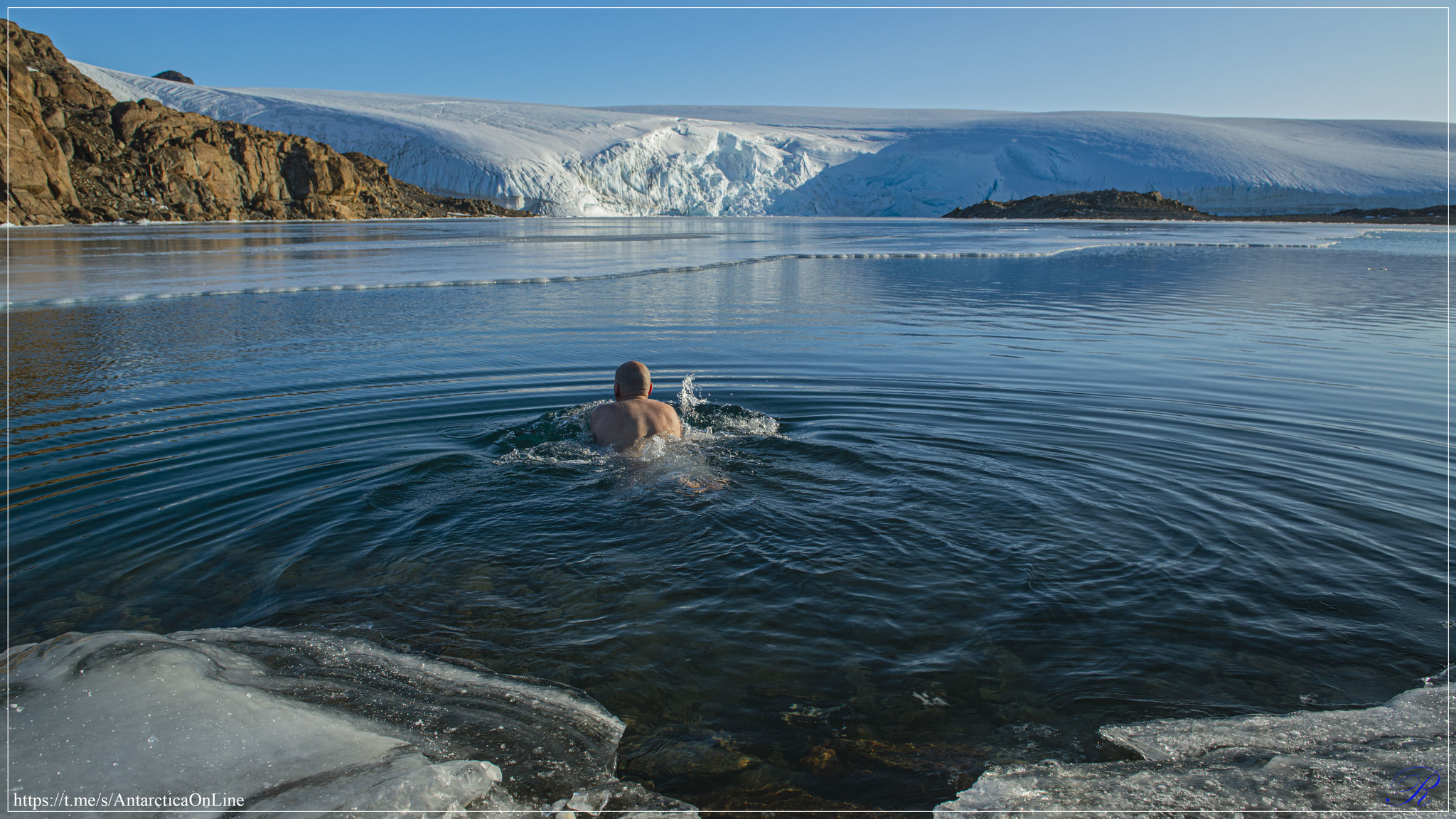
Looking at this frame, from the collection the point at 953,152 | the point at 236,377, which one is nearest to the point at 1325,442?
the point at 236,377

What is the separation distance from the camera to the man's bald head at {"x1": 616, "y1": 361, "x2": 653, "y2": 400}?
5.16 meters

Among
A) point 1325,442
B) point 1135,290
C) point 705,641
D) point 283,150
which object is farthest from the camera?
point 283,150

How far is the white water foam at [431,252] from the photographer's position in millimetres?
14289

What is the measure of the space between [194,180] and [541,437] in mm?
58382

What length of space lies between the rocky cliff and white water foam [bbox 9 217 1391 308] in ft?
14.8

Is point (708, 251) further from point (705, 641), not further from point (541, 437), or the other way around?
point (705, 641)

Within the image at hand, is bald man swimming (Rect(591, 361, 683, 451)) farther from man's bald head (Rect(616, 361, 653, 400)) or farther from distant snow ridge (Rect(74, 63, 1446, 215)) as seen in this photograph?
distant snow ridge (Rect(74, 63, 1446, 215))

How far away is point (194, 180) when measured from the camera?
5031 centimetres

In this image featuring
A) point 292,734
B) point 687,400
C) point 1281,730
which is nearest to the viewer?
point 292,734

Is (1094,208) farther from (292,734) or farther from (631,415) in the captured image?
(292,734)

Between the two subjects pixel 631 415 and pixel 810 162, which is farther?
pixel 810 162

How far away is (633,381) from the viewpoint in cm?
520

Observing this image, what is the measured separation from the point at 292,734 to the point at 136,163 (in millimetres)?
60257

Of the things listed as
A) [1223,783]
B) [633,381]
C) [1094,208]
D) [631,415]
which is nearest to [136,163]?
[633,381]
